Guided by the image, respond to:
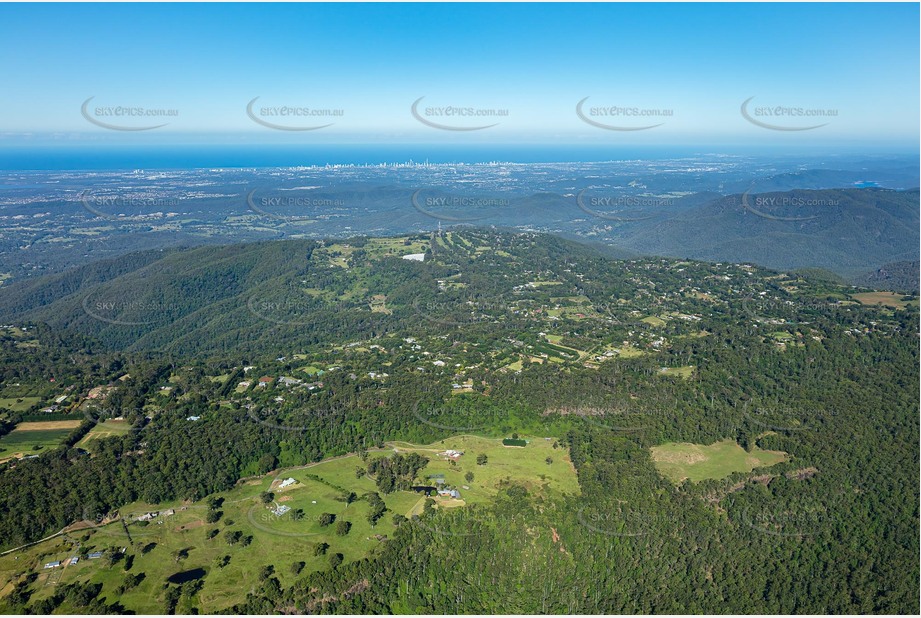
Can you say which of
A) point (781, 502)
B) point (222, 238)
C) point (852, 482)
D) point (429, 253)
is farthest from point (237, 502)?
point (222, 238)

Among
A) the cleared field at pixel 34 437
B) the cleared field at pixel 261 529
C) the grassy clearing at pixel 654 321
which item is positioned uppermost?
the grassy clearing at pixel 654 321

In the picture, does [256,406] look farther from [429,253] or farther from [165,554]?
[429,253]

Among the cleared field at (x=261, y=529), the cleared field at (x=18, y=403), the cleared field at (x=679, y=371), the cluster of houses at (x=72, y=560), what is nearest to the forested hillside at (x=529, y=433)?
the cleared field at (x=261, y=529)

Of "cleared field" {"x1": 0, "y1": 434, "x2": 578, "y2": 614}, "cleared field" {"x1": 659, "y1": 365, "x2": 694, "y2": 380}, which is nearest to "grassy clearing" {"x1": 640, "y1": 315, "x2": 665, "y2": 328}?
"cleared field" {"x1": 659, "y1": 365, "x2": 694, "y2": 380}

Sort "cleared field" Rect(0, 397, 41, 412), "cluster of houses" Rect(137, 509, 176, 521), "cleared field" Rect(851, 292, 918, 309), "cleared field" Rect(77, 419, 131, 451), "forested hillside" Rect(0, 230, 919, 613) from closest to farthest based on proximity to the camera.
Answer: "forested hillside" Rect(0, 230, 919, 613) < "cluster of houses" Rect(137, 509, 176, 521) < "cleared field" Rect(77, 419, 131, 451) < "cleared field" Rect(0, 397, 41, 412) < "cleared field" Rect(851, 292, 918, 309)

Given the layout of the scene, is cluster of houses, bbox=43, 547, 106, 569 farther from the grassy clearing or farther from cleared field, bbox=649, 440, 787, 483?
the grassy clearing

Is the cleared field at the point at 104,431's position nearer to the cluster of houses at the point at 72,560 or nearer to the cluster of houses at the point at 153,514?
the cluster of houses at the point at 153,514
